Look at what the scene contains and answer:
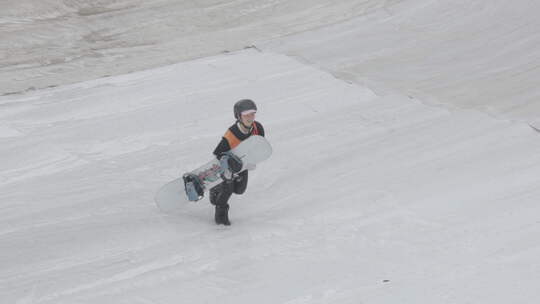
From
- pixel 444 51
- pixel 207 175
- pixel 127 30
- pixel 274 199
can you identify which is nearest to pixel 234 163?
pixel 207 175

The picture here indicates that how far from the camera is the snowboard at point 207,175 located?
22.8ft

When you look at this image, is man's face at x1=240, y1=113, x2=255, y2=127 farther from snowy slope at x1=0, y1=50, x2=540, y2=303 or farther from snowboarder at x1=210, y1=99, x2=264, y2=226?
snowy slope at x1=0, y1=50, x2=540, y2=303

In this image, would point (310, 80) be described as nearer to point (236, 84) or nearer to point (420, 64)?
point (236, 84)

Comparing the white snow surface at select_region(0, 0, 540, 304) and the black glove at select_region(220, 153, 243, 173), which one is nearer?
the white snow surface at select_region(0, 0, 540, 304)

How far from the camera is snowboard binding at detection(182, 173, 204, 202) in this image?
716 centimetres

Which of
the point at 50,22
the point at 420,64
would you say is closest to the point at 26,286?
the point at 420,64

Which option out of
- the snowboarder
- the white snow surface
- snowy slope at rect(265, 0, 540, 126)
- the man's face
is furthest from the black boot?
snowy slope at rect(265, 0, 540, 126)

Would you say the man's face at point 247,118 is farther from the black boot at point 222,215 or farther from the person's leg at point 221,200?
the black boot at point 222,215

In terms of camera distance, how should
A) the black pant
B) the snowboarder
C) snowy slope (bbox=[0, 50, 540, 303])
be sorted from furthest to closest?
1. the black pant
2. the snowboarder
3. snowy slope (bbox=[0, 50, 540, 303])

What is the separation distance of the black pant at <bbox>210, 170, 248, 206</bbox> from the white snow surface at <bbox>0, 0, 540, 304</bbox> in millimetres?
334

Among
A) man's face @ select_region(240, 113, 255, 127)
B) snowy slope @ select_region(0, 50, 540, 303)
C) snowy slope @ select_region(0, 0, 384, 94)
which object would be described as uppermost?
snowy slope @ select_region(0, 0, 384, 94)

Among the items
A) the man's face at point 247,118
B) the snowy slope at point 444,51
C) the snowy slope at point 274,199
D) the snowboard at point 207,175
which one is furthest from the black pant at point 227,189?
the snowy slope at point 444,51

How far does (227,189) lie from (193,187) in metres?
0.34

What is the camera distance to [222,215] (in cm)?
733
